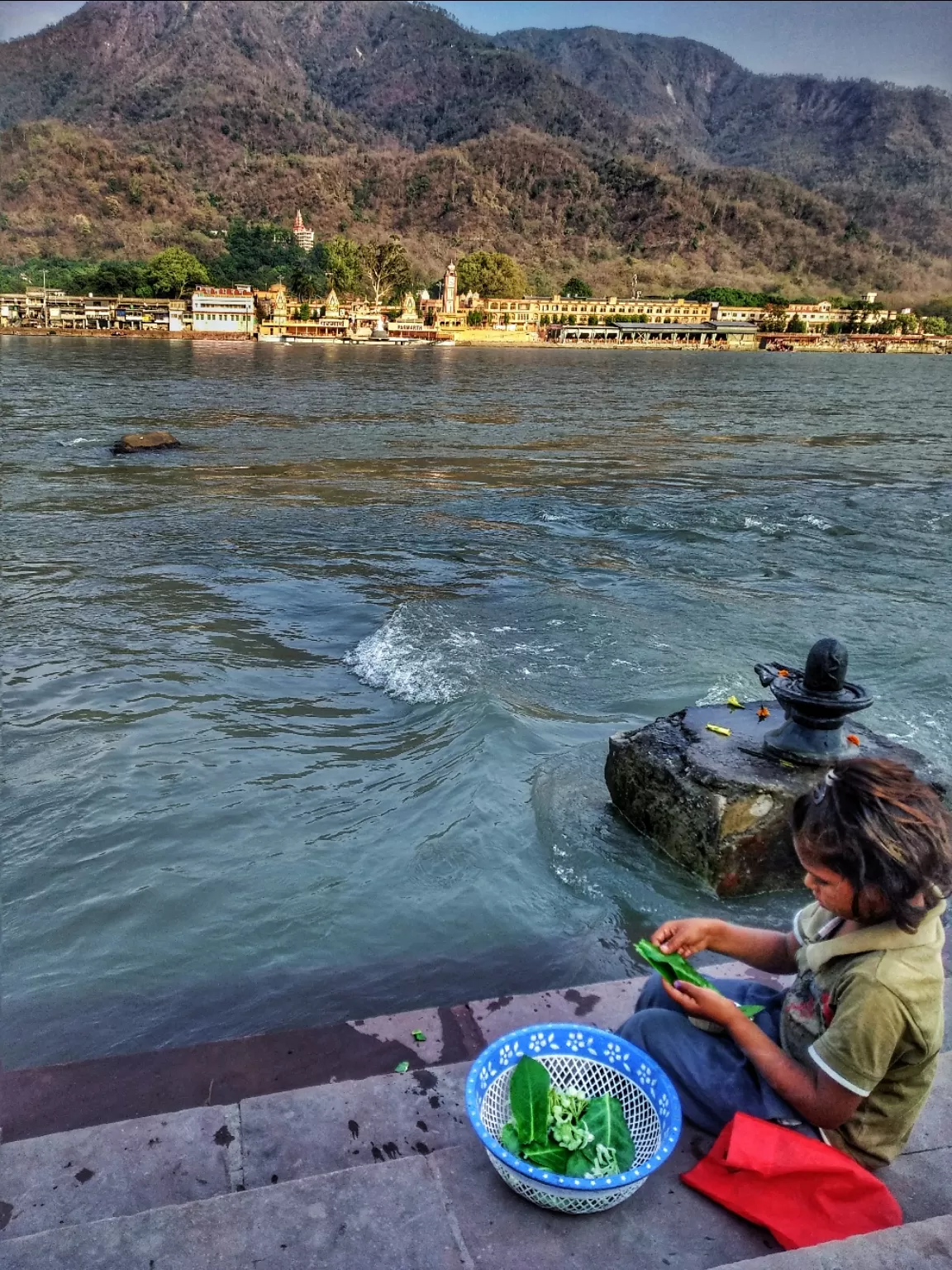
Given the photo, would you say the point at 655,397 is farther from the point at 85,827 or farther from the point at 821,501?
the point at 85,827

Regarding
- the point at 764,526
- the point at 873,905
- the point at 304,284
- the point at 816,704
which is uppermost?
the point at 304,284

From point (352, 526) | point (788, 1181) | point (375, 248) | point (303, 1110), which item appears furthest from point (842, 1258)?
point (375, 248)

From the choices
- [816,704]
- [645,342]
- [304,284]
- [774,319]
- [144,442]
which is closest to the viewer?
[816,704]

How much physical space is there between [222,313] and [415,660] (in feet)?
414

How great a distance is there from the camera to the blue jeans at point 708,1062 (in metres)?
2.81

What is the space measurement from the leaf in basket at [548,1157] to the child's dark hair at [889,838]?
44.4 inches

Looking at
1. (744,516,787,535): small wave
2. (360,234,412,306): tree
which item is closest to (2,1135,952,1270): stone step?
(744,516,787,535): small wave

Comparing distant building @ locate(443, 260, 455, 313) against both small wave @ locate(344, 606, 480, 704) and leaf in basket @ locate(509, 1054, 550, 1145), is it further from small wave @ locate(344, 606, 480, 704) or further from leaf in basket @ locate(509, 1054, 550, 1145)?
leaf in basket @ locate(509, 1054, 550, 1145)

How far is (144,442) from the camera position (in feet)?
77.1

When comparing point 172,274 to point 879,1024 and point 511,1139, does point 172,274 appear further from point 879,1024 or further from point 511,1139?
point 879,1024

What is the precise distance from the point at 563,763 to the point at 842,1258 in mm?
4594

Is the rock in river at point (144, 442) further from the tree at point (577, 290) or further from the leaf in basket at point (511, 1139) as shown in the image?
the tree at point (577, 290)

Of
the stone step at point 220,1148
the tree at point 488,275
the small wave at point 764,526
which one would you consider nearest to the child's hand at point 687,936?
the stone step at point 220,1148

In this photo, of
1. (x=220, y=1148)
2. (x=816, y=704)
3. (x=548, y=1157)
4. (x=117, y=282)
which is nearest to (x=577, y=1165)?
(x=548, y=1157)
